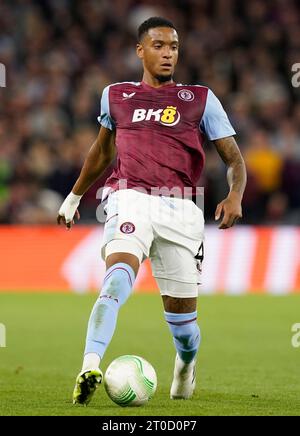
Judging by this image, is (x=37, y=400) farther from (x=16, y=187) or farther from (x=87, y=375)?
(x=16, y=187)

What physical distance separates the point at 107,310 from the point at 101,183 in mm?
9708

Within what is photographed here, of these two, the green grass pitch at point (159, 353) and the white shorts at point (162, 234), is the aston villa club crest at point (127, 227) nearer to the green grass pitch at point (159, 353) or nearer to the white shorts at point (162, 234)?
the white shorts at point (162, 234)

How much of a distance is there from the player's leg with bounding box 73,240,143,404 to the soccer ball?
0.26m

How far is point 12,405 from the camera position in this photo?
652cm

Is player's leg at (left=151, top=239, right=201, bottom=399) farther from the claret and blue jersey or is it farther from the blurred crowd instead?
the blurred crowd

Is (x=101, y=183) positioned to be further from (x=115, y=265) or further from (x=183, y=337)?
(x=115, y=265)

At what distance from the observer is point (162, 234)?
Result: 6.85 m

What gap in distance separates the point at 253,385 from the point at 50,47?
13.1m

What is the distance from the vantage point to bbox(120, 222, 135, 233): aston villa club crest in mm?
6734

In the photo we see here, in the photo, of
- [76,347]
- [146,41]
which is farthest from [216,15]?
[146,41]
